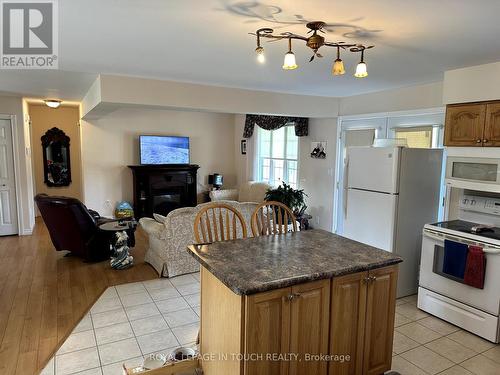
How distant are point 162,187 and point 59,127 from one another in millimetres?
2709

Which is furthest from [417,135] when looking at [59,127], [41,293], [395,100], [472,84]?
[59,127]

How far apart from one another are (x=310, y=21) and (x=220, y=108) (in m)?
2.52

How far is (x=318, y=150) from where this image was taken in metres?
6.10

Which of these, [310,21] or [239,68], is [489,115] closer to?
[310,21]

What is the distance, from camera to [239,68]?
11.7 feet

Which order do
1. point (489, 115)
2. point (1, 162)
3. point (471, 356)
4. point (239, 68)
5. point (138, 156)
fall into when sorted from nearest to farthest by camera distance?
1. point (471, 356)
2. point (489, 115)
3. point (239, 68)
4. point (1, 162)
5. point (138, 156)

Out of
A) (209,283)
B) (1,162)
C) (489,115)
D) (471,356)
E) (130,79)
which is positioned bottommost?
(471,356)

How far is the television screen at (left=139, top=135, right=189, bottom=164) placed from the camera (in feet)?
24.2

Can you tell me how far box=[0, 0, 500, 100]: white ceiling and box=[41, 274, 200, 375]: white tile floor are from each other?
2.43 m

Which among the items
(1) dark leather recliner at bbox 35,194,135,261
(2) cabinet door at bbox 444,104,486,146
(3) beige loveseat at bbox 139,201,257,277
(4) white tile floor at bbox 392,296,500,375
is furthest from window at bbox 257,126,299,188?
(4) white tile floor at bbox 392,296,500,375

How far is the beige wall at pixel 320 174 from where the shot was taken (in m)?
5.85

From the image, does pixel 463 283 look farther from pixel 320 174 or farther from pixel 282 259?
pixel 320 174

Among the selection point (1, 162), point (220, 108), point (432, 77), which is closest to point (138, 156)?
point (1, 162)

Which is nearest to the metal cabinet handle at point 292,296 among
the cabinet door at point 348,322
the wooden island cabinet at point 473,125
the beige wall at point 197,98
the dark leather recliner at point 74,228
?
the cabinet door at point 348,322
